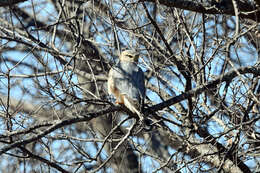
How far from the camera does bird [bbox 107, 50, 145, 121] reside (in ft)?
16.0

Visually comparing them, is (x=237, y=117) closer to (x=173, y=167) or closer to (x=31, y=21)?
(x=173, y=167)

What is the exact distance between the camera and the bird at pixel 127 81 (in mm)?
4867

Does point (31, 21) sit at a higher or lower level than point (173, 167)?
higher

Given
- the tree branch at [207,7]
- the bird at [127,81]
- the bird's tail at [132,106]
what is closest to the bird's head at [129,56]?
the bird at [127,81]

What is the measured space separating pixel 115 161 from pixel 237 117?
1.66 meters

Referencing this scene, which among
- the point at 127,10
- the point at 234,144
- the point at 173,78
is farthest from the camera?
the point at 173,78

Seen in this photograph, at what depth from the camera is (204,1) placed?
4352mm

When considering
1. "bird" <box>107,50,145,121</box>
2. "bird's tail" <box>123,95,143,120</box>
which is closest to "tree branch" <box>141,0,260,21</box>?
"bird" <box>107,50,145,121</box>

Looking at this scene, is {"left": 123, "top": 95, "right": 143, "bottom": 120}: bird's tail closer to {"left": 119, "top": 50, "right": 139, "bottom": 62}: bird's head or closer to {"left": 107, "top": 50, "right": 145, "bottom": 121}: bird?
{"left": 107, "top": 50, "right": 145, "bottom": 121}: bird

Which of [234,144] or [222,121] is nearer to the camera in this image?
[234,144]

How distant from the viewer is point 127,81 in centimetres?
517

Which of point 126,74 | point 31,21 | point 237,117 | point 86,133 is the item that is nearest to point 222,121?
point 237,117

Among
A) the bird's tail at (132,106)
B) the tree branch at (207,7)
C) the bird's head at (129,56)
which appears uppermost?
the bird's head at (129,56)

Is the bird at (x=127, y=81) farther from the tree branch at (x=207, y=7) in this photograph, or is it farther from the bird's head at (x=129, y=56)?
the tree branch at (x=207, y=7)
